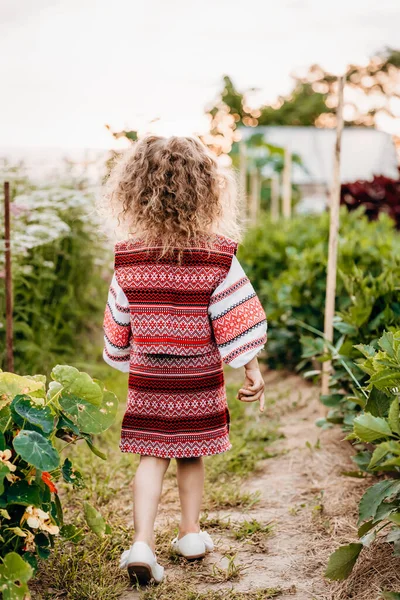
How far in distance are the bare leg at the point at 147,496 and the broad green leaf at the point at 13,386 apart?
0.56m

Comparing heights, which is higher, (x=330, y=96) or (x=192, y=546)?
(x=330, y=96)

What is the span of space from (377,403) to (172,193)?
96 cm

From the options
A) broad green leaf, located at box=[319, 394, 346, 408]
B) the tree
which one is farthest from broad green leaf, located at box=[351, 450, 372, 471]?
the tree

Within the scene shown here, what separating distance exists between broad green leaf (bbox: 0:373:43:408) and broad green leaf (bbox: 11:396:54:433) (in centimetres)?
10

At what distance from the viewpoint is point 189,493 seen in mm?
2375

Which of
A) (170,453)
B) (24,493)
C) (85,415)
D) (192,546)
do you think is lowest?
(192,546)

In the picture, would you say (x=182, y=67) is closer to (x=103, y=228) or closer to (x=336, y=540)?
(x=103, y=228)

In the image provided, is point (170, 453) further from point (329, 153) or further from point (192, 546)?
point (329, 153)

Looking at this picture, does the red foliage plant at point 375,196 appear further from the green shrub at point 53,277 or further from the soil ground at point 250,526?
the soil ground at point 250,526

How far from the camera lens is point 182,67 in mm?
6125

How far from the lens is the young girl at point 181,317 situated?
230 centimetres

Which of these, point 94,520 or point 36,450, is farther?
point 94,520

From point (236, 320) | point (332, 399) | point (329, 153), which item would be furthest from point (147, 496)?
point (329, 153)

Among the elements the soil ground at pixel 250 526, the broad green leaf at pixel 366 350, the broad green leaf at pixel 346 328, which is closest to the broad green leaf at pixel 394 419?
the broad green leaf at pixel 366 350
